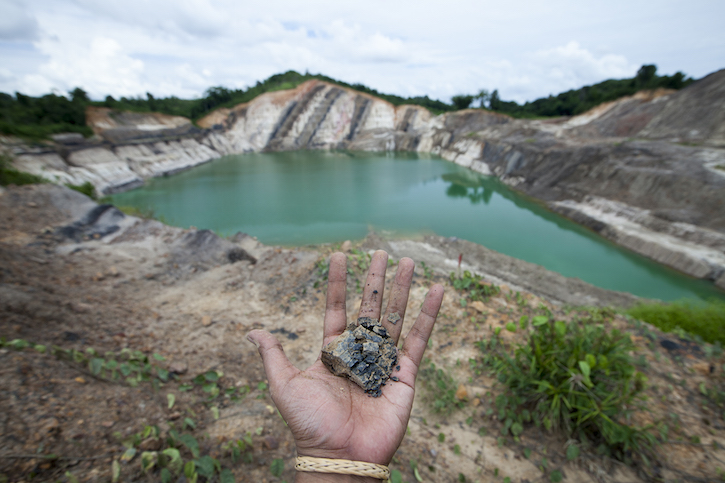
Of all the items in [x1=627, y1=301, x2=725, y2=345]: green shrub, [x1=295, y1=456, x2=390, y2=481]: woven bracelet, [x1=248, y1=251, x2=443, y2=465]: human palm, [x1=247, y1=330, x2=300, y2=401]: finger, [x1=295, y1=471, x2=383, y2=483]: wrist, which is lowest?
[x1=627, y1=301, x2=725, y2=345]: green shrub

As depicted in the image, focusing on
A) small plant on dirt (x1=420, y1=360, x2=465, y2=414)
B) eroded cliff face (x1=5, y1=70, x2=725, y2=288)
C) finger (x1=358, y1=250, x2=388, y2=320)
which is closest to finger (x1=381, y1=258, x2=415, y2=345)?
Answer: finger (x1=358, y1=250, x2=388, y2=320)

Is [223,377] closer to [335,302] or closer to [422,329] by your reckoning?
[335,302]

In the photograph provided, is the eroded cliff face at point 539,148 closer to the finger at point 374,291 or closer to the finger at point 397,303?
the finger at point 397,303

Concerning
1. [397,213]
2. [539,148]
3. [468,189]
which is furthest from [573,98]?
[397,213]

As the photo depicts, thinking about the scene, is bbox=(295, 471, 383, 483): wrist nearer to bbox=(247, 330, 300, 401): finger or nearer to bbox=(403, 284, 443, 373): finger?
bbox=(247, 330, 300, 401): finger

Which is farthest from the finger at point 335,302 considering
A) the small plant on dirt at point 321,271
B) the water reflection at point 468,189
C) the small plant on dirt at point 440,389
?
the water reflection at point 468,189
